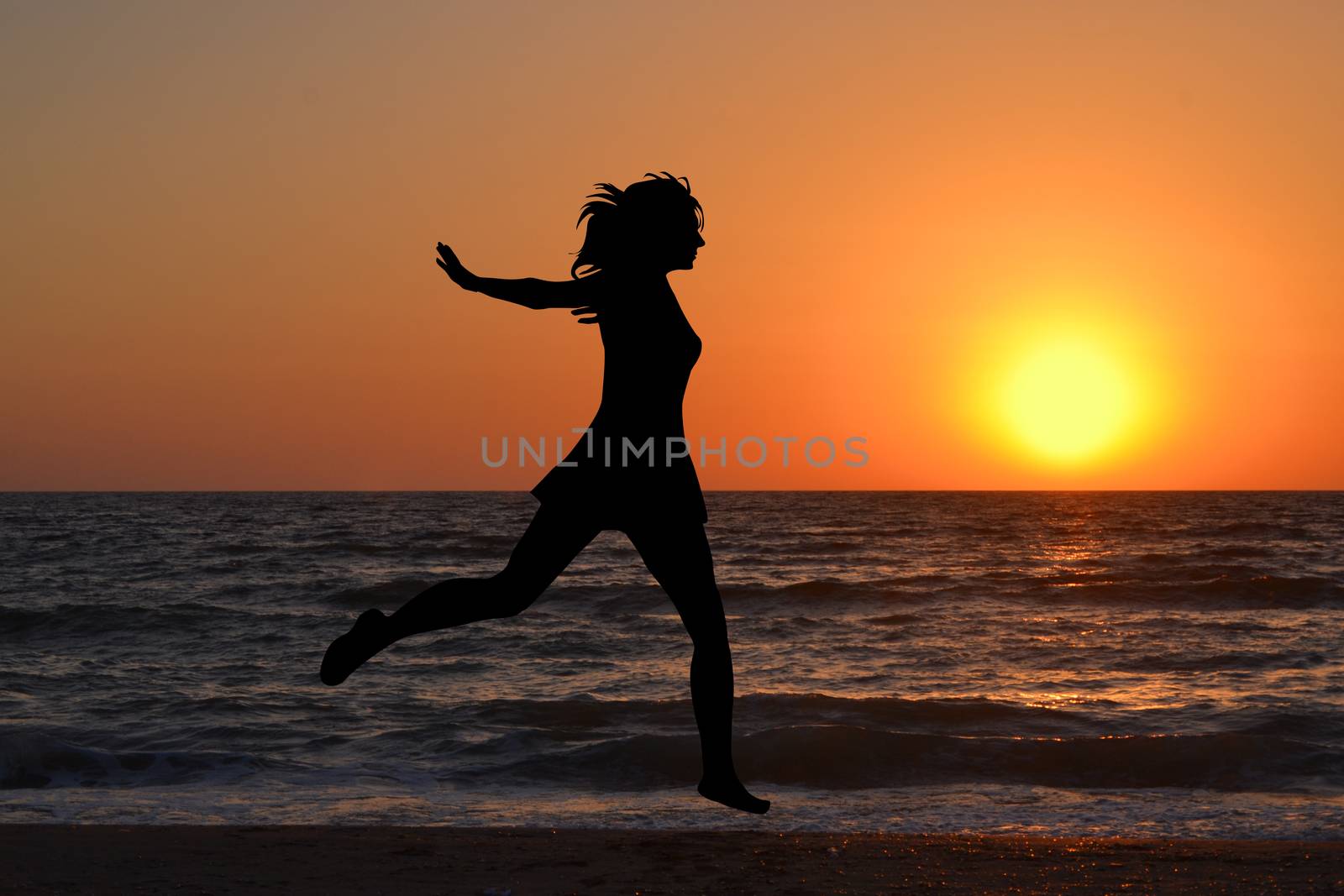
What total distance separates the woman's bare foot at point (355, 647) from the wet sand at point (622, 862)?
10.8ft

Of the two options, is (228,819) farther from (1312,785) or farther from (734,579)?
(734,579)

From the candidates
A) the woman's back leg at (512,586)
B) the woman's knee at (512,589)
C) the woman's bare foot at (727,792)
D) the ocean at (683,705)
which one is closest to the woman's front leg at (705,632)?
the woman's bare foot at (727,792)

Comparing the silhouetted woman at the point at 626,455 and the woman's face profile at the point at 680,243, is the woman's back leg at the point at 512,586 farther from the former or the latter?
the woman's face profile at the point at 680,243

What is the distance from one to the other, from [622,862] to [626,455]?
15.2 feet

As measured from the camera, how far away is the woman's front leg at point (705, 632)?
3.92 m

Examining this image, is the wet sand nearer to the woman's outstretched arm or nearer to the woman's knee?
the woman's knee

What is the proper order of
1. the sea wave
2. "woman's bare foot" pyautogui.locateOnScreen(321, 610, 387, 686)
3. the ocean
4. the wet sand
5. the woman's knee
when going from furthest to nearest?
1. the sea wave
2. the ocean
3. the wet sand
4. "woman's bare foot" pyautogui.locateOnScreen(321, 610, 387, 686)
5. the woman's knee

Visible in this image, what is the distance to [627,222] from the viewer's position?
13.5 feet

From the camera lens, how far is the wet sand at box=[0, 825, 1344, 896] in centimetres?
718

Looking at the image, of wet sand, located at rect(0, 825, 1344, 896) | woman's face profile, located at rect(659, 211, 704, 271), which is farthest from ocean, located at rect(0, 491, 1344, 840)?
woman's face profile, located at rect(659, 211, 704, 271)

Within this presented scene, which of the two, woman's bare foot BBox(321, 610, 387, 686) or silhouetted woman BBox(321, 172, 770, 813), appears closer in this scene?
silhouetted woman BBox(321, 172, 770, 813)

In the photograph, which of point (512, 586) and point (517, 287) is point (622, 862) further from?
point (517, 287)

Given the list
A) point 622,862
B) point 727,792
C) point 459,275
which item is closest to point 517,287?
point 459,275

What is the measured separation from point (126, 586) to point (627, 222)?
90.0 ft
